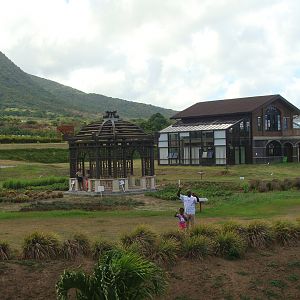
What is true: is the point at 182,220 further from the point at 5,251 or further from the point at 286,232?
the point at 5,251

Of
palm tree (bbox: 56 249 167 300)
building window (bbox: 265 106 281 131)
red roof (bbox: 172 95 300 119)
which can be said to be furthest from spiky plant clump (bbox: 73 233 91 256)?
building window (bbox: 265 106 281 131)

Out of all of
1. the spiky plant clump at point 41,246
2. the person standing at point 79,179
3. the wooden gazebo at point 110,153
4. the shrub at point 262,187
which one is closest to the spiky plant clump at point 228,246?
the spiky plant clump at point 41,246

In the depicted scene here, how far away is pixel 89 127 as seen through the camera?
36531mm

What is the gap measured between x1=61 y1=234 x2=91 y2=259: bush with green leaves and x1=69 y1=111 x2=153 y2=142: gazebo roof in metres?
19.1

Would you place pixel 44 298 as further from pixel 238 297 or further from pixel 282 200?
pixel 282 200

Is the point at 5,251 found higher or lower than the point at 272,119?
lower

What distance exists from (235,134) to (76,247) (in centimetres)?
4692

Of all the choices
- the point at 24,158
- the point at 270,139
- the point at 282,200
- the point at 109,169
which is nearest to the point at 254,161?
the point at 270,139

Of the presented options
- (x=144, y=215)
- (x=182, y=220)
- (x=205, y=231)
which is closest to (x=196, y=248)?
(x=205, y=231)

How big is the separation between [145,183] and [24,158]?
31.6 meters

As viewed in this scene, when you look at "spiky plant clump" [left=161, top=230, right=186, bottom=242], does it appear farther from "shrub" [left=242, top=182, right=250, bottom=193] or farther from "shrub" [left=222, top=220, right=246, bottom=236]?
"shrub" [left=242, top=182, right=250, bottom=193]

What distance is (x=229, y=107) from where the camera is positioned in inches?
2554

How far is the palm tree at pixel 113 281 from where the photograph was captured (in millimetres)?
9749

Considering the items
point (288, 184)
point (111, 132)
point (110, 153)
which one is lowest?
point (288, 184)
